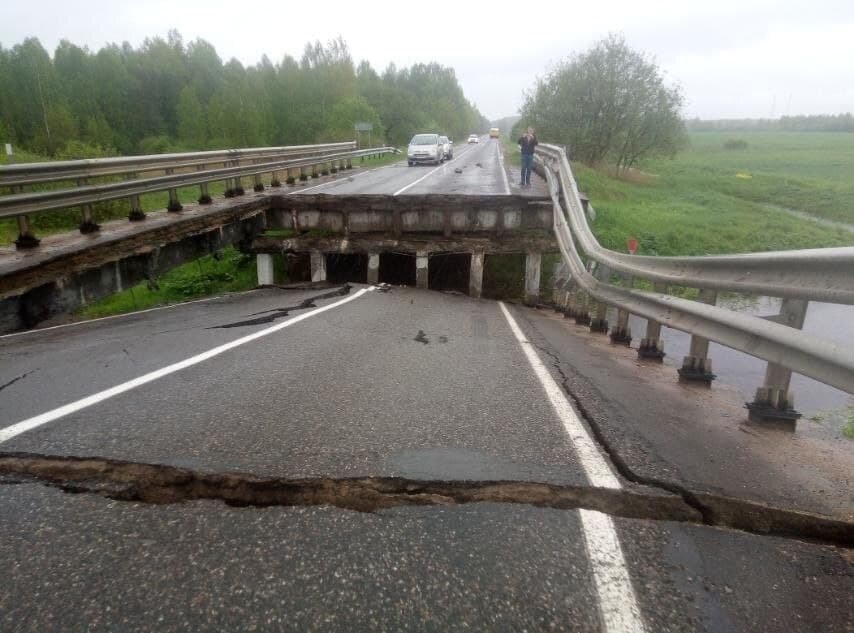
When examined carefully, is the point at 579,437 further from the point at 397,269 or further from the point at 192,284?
the point at 397,269

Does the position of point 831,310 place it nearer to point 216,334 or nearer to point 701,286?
point 701,286

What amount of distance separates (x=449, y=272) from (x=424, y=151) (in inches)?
662

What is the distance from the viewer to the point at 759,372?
836cm

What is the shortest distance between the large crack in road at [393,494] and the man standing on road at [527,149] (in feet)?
55.8

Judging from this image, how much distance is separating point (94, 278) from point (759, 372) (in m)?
10.3

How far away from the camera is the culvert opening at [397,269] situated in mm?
16100

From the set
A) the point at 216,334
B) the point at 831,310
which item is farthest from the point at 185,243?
the point at 831,310

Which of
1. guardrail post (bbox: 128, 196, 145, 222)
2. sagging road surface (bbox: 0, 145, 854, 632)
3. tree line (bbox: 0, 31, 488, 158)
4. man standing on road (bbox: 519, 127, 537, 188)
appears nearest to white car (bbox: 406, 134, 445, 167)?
man standing on road (bbox: 519, 127, 537, 188)

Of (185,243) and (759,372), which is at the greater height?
(185,243)

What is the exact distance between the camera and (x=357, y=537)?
6.84 feet

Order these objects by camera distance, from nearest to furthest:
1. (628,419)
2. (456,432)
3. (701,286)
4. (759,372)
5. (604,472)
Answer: (604,472) → (456,432) → (628,419) → (701,286) → (759,372)

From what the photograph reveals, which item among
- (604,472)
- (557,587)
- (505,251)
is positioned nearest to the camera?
(557,587)

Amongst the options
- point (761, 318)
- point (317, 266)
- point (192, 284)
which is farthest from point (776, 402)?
point (192, 284)

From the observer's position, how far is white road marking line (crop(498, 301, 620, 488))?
8.42ft
